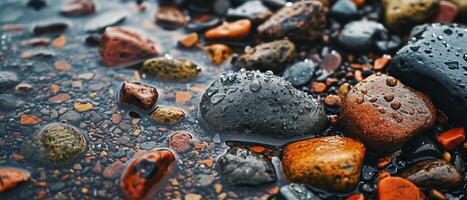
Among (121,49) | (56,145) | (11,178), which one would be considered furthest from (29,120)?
(121,49)

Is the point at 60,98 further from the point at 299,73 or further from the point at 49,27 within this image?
the point at 299,73

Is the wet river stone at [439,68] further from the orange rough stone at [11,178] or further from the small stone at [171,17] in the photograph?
the orange rough stone at [11,178]

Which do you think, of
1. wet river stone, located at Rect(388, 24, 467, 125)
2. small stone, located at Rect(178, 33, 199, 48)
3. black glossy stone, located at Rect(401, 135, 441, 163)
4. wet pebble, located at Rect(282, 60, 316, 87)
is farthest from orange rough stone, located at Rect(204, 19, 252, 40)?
black glossy stone, located at Rect(401, 135, 441, 163)

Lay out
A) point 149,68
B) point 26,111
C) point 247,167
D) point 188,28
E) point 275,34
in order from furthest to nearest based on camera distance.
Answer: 1. point 188,28
2. point 275,34
3. point 149,68
4. point 26,111
5. point 247,167

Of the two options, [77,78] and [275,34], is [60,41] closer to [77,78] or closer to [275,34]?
[77,78]

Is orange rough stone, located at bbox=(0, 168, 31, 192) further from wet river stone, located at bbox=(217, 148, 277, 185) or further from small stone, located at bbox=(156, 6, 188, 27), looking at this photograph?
small stone, located at bbox=(156, 6, 188, 27)

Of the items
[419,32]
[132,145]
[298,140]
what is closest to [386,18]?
[419,32]
